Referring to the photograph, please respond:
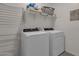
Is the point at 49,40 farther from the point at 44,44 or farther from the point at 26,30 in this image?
the point at 26,30

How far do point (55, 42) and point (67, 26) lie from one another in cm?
48

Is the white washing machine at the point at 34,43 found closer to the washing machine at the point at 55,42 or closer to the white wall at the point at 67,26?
the washing machine at the point at 55,42

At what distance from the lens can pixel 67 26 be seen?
1836 mm

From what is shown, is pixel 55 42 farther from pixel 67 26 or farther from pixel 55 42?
pixel 67 26

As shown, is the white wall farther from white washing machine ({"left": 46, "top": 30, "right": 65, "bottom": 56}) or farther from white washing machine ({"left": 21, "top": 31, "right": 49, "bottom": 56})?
white washing machine ({"left": 21, "top": 31, "right": 49, "bottom": 56})

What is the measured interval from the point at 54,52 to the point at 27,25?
81 cm

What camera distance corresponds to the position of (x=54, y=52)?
67.1 inches

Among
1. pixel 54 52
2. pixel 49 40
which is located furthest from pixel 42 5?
pixel 54 52

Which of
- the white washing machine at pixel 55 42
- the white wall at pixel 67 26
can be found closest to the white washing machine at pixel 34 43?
the white washing machine at pixel 55 42

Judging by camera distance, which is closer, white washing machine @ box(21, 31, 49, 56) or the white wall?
white washing machine @ box(21, 31, 49, 56)

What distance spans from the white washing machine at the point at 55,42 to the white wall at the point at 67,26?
0.16 m

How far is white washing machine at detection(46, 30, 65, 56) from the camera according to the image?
5.43ft

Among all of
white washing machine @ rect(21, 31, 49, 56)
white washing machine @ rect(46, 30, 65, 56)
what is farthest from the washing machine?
white washing machine @ rect(21, 31, 49, 56)

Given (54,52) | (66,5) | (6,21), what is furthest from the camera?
(66,5)
